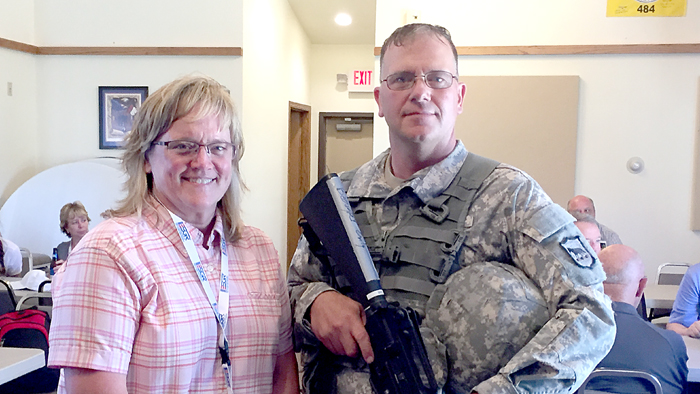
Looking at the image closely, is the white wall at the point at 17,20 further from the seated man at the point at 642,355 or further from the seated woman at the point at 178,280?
the seated man at the point at 642,355

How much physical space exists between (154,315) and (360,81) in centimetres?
600

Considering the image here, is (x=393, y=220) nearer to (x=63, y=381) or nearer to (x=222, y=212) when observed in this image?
(x=222, y=212)

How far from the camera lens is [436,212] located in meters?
1.15

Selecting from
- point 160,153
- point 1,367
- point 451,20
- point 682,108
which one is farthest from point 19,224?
point 682,108

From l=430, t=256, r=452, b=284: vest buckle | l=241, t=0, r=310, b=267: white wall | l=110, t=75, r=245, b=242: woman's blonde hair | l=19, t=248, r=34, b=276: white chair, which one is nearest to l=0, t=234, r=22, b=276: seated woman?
l=19, t=248, r=34, b=276: white chair

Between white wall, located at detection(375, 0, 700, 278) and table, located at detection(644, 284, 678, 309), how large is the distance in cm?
80

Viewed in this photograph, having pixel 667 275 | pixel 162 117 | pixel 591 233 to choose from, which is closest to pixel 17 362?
pixel 162 117

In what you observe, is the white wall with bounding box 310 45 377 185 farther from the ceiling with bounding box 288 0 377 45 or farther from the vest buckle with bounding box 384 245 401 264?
the vest buckle with bounding box 384 245 401 264

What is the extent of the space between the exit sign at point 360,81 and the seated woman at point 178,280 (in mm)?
5608

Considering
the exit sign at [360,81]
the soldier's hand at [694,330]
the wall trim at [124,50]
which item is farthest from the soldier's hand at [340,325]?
the exit sign at [360,81]

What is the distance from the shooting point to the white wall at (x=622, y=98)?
4.04 metres

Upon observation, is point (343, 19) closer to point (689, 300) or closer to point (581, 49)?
point (581, 49)

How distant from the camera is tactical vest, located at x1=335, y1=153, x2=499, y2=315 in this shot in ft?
3.62

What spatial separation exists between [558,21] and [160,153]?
3.74m
